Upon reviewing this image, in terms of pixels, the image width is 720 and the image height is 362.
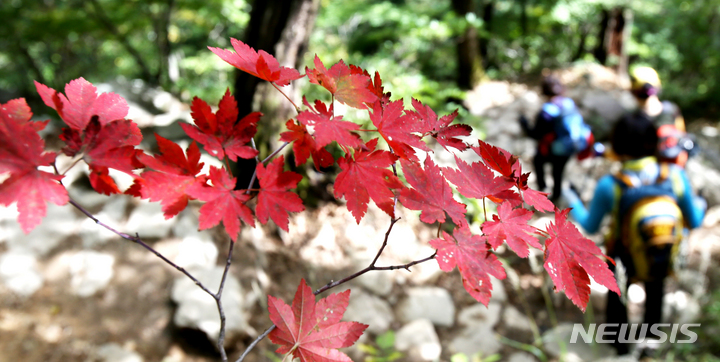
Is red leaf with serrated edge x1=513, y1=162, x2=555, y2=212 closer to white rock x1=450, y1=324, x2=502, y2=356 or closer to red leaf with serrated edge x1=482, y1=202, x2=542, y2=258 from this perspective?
red leaf with serrated edge x1=482, y1=202, x2=542, y2=258

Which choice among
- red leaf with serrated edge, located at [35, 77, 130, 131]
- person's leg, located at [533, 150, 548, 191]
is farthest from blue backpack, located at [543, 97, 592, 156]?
red leaf with serrated edge, located at [35, 77, 130, 131]

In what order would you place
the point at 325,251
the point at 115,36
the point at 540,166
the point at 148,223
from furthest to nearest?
the point at 115,36 < the point at 540,166 < the point at 325,251 < the point at 148,223

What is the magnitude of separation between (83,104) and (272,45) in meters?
2.61

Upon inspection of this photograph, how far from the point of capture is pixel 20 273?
2514mm

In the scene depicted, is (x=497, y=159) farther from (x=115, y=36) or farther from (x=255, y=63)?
(x=115, y=36)

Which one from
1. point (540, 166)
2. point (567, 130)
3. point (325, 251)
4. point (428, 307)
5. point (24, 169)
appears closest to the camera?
point (24, 169)

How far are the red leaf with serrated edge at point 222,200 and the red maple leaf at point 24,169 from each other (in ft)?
0.56

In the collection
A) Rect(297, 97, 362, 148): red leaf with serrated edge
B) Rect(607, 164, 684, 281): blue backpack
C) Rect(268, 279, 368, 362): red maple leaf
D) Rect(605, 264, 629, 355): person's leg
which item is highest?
Rect(297, 97, 362, 148): red leaf with serrated edge

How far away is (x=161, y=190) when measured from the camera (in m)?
0.59

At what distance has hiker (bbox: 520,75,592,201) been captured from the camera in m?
3.85

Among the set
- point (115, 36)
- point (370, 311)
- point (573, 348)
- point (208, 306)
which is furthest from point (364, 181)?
point (115, 36)

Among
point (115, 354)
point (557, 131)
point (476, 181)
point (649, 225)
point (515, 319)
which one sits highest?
point (476, 181)

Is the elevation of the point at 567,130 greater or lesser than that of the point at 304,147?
lesser

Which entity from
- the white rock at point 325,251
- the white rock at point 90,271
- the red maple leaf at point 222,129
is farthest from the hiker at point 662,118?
the white rock at point 90,271
